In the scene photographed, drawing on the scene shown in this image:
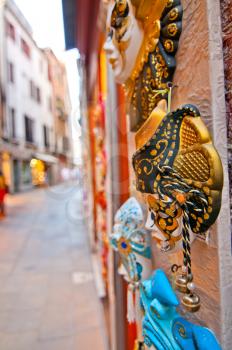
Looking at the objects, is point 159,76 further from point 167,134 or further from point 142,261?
point 142,261

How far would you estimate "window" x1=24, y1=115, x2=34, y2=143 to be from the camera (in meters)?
18.2

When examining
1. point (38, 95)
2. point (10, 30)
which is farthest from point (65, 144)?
point (10, 30)

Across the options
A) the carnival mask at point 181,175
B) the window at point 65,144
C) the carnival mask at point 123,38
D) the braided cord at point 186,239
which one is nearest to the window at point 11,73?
the window at point 65,144

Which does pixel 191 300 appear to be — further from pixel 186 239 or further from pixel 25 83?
pixel 25 83

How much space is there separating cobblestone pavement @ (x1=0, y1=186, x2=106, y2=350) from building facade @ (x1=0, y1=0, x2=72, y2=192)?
367 inches

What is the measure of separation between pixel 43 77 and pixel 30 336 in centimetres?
2039

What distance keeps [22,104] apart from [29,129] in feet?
6.47

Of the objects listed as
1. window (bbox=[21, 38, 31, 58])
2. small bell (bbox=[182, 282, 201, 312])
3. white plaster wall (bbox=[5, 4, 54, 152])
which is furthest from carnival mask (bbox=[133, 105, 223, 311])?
window (bbox=[21, 38, 31, 58])

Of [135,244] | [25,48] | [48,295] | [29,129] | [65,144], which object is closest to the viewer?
[135,244]

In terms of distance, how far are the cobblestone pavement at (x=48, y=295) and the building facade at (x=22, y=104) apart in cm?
932

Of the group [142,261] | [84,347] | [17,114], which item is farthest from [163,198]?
[17,114]

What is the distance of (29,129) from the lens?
18688 mm

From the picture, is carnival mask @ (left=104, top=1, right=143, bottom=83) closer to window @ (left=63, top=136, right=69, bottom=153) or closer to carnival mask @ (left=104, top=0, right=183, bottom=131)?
carnival mask @ (left=104, top=0, right=183, bottom=131)

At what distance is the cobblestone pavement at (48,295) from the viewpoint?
2.17 meters
